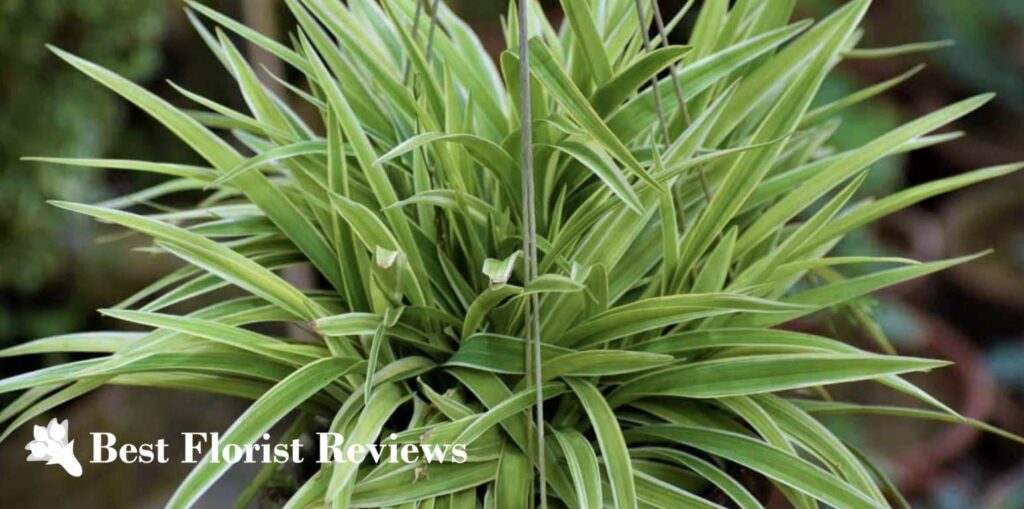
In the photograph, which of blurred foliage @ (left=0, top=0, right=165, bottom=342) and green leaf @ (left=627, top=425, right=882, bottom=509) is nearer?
green leaf @ (left=627, top=425, right=882, bottom=509)

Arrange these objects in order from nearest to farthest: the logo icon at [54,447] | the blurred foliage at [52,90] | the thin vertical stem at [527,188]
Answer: the thin vertical stem at [527,188]
the logo icon at [54,447]
the blurred foliage at [52,90]

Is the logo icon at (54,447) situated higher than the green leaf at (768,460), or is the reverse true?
the logo icon at (54,447)

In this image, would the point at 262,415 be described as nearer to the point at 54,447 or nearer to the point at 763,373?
the point at 54,447

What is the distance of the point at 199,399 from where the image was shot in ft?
6.32

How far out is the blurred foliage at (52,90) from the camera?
150 centimetres

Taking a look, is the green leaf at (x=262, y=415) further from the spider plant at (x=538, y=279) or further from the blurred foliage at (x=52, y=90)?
the blurred foliage at (x=52, y=90)

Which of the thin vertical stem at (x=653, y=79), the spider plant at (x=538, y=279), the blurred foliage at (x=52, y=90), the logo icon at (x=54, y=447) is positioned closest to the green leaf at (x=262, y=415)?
the spider plant at (x=538, y=279)

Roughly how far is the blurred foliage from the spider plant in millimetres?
894

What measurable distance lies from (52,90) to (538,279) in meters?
1.25

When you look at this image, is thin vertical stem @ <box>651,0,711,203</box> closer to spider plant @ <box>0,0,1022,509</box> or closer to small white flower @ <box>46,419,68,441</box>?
spider plant @ <box>0,0,1022,509</box>

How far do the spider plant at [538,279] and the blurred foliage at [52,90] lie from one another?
89cm

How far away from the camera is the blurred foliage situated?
1496 mm

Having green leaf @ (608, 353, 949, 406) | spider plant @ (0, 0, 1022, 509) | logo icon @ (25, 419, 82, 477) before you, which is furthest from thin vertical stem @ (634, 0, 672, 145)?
logo icon @ (25, 419, 82, 477)

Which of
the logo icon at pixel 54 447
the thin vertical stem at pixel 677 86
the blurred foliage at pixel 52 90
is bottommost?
the logo icon at pixel 54 447
